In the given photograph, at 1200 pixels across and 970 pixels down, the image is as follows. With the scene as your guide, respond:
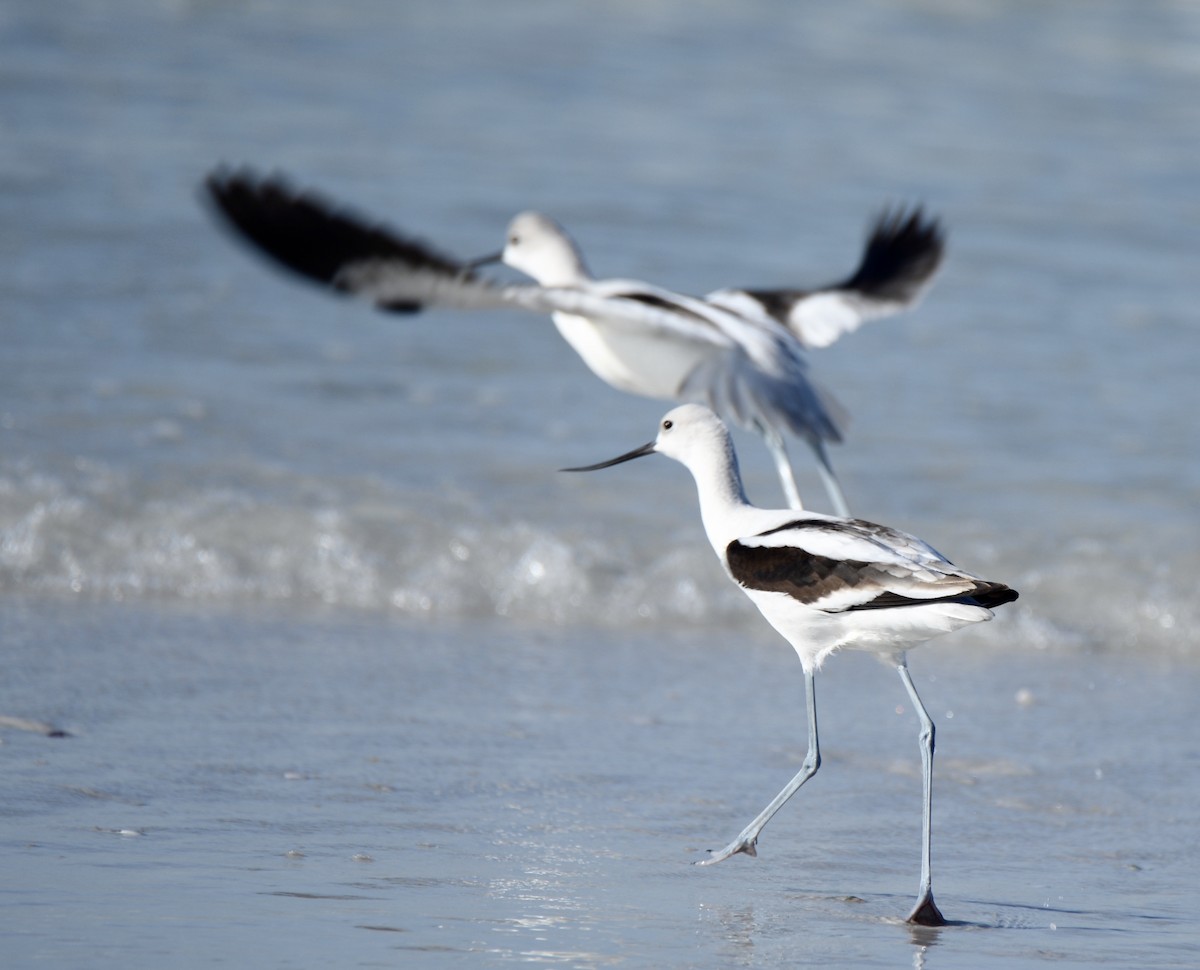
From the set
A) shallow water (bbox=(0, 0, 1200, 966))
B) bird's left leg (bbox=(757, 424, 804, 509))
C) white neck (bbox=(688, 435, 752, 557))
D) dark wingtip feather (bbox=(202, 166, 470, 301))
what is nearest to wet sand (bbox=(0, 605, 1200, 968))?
shallow water (bbox=(0, 0, 1200, 966))

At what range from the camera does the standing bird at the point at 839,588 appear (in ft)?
11.7

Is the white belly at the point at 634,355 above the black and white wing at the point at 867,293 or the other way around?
the other way around

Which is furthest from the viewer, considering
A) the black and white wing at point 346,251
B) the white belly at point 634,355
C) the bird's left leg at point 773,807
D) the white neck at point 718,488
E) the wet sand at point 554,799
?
the white belly at point 634,355

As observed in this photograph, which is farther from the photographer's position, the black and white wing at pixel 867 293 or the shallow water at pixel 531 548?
the black and white wing at pixel 867 293

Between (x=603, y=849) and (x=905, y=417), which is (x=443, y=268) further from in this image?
(x=905, y=417)

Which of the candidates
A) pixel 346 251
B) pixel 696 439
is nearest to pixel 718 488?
pixel 696 439

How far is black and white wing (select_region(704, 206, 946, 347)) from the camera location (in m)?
6.71

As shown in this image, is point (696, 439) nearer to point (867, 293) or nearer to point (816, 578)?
point (816, 578)

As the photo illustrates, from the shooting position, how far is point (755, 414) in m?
5.85

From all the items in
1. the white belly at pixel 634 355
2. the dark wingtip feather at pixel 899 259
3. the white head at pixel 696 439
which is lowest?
the white head at pixel 696 439

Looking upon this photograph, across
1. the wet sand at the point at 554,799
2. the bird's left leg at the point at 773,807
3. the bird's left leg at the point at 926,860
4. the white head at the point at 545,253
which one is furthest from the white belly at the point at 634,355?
the bird's left leg at the point at 926,860

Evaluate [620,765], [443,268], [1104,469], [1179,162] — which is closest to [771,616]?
[620,765]

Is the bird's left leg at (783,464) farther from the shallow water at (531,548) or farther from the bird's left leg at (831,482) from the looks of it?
the shallow water at (531,548)

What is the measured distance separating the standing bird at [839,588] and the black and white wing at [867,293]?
8.17 ft
